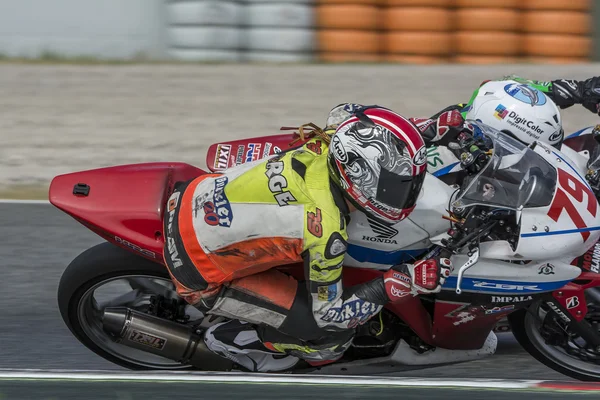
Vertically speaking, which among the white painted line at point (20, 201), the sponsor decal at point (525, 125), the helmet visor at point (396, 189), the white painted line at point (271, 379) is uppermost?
the sponsor decal at point (525, 125)

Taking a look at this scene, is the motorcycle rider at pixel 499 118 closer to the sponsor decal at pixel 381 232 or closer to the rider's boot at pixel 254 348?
the sponsor decal at pixel 381 232

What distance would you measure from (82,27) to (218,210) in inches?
314

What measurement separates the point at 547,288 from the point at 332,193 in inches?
40.1

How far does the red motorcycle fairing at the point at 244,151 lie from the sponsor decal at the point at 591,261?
4.55 feet

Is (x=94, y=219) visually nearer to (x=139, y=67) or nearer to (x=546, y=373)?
(x=546, y=373)

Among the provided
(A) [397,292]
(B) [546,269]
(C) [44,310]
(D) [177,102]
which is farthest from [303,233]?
(D) [177,102]

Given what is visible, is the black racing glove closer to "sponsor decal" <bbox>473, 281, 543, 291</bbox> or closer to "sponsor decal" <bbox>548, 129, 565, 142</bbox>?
"sponsor decal" <bbox>548, 129, 565, 142</bbox>

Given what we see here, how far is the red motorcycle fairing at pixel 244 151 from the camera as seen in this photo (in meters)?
4.32

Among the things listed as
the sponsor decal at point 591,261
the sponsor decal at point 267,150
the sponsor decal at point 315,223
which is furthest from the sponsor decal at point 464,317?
the sponsor decal at point 267,150

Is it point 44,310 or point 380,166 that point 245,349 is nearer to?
point 380,166

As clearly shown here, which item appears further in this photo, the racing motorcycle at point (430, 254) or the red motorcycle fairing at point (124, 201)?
the red motorcycle fairing at point (124, 201)

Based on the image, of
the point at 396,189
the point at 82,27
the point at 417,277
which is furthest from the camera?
the point at 82,27

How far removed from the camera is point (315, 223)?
3541 mm

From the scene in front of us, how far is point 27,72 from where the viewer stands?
11.1 m
